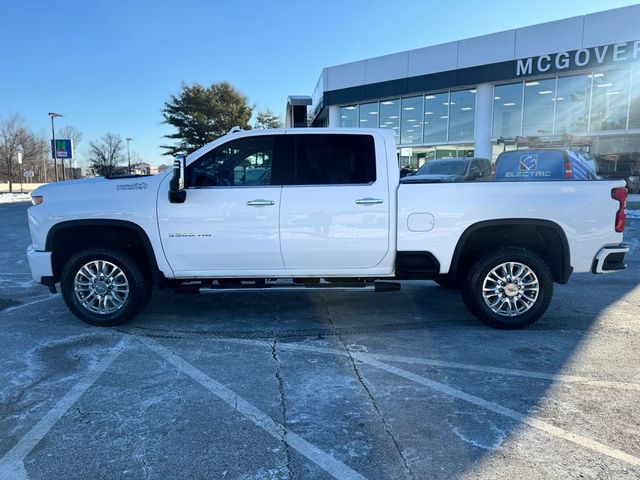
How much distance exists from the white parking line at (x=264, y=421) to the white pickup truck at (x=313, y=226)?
108 centimetres

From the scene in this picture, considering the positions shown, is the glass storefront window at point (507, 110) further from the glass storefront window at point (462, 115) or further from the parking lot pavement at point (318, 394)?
the parking lot pavement at point (318, 394)

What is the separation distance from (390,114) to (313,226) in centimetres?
2105

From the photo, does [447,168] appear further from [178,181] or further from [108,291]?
[108,291]

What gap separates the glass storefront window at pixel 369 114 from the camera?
82.3 feet

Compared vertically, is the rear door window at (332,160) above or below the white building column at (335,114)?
below

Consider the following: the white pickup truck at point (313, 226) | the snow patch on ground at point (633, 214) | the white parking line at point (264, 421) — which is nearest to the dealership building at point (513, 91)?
the snow patch on ground at point (633, 214)

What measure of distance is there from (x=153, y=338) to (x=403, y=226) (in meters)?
2.70

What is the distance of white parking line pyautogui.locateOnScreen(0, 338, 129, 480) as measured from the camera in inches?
105

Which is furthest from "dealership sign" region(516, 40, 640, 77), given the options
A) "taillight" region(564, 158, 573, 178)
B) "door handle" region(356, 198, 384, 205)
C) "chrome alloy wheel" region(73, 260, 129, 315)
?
"chrome alloy wheel" region(73, 260, 129, 315)

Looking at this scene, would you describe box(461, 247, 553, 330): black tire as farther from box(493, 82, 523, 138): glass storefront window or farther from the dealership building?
box(493, 82, 523, 138): glass storefront window

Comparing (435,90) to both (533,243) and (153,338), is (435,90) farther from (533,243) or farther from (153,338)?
(153,338)

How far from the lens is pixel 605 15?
57.7ft

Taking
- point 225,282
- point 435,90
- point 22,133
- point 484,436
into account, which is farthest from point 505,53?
point 22,133

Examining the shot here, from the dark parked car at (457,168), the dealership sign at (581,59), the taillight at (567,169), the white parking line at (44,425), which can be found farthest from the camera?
the dealership sign at (581,59)
